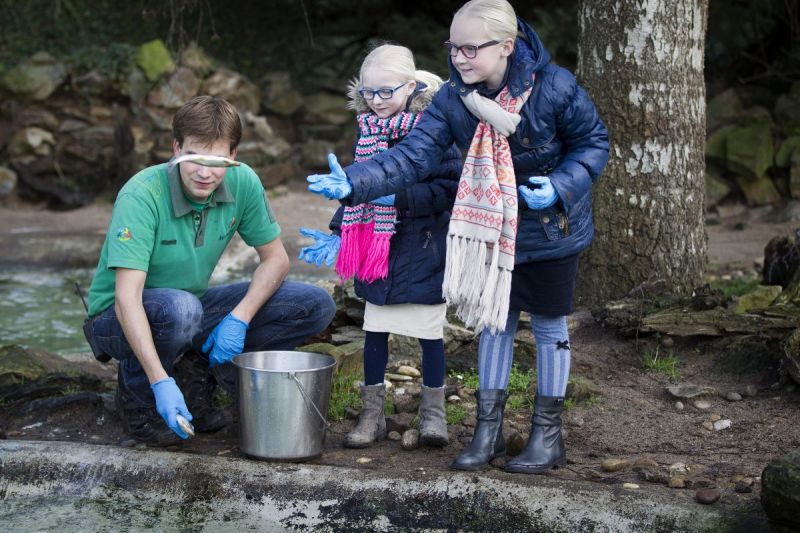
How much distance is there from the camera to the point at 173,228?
3715 mm

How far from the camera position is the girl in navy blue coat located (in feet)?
10.8

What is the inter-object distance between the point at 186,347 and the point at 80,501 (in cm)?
66

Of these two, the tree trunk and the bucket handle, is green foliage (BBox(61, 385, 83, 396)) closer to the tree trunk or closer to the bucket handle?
the bucket handle

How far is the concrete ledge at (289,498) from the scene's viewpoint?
3135 millimetres

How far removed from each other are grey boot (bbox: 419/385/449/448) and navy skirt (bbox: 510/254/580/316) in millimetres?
563

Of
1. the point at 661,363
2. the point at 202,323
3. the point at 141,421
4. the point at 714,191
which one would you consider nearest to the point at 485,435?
the point at 202,323

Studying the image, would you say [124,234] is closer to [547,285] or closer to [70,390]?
[70,390]

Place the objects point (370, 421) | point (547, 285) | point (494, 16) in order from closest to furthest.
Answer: point (494, 16) < point (547, 285) < point (370, 421)

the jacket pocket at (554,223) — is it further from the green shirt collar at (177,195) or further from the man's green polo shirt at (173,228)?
the green shirt collar at (177,195)

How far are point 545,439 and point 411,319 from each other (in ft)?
2.18

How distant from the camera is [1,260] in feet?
29.6

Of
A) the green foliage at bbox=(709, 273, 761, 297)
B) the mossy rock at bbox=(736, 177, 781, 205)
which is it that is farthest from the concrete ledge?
the mossy rock at bbox=(736, 177, 781, 205)

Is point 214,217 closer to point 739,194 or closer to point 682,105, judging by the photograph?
point 682,105

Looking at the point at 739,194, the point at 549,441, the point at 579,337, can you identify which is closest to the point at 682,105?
the point at 579,337
